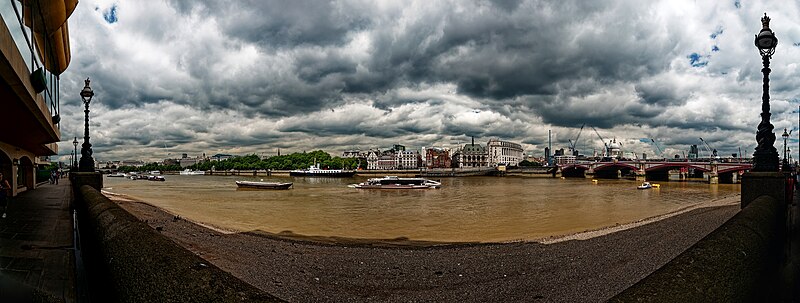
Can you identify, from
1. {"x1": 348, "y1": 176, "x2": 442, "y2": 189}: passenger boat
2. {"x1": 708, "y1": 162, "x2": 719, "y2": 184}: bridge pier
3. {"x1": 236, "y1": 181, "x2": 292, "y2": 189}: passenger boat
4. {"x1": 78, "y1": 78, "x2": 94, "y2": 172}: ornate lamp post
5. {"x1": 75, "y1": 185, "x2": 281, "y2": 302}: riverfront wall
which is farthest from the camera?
{"x1": 708, "y1": 162, "x2": 719, "y2": 184}: bridge pier

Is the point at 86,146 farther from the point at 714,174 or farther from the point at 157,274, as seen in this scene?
the point at 714,174

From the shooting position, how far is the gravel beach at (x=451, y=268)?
828cm

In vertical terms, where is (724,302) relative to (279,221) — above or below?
above

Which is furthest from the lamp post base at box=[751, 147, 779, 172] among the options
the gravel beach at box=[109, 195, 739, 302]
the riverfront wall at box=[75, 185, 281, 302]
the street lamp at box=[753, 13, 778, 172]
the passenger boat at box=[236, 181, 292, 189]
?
the passenger boat at box=[236, 181, 292, 189]

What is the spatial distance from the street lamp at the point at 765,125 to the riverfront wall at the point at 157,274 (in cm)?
1134

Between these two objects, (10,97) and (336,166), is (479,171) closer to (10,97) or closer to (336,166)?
(336,166)

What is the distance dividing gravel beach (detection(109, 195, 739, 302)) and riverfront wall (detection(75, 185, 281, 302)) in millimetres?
5444

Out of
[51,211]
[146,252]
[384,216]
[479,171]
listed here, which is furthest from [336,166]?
[146,252]

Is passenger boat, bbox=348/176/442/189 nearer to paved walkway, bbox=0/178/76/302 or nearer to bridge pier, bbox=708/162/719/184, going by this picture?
bridge pier, bbox=708/162/719/184

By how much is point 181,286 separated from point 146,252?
68cm

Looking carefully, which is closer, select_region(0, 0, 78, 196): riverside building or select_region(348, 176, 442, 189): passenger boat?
select_region(0, 0, 78, 196): riverside building

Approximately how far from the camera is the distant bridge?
7769 centimetres

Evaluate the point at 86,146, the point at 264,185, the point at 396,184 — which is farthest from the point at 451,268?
the point at 264,185

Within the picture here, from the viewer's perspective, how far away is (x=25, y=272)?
243 inches
